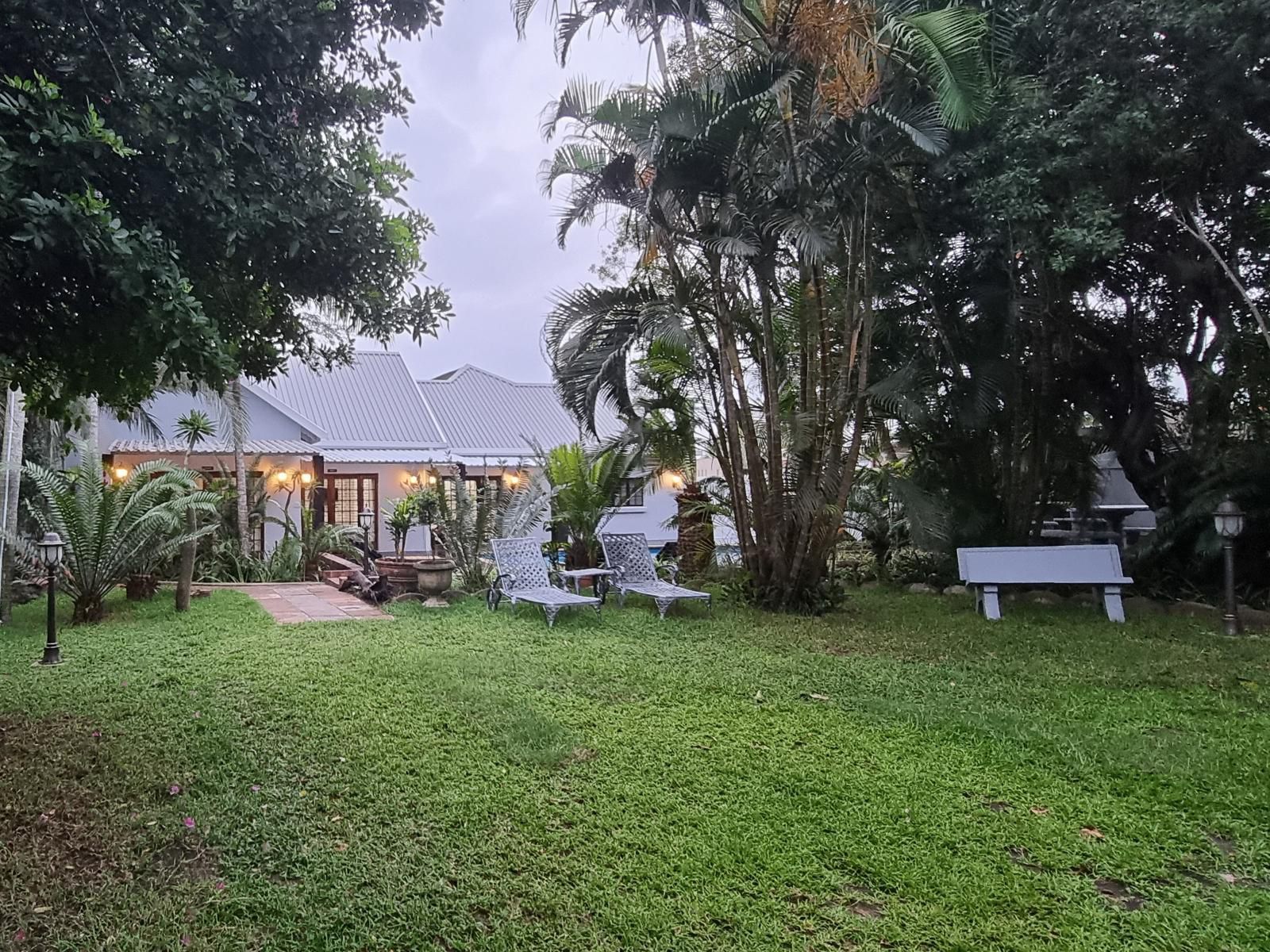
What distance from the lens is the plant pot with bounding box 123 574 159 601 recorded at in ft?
33.5

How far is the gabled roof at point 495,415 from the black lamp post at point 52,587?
1242 cm

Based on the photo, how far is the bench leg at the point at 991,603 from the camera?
899 cm

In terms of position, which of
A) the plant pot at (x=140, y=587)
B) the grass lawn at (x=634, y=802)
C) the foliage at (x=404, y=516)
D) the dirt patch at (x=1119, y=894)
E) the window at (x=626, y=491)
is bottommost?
the dirt patch at (x=1119, y=894)

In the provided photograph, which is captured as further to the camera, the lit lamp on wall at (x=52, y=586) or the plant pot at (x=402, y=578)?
the plant pot at (x=402, y=578)

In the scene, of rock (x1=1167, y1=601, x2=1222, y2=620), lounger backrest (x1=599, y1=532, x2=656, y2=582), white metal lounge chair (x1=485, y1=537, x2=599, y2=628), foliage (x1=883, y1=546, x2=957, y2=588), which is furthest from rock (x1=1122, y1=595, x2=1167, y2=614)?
white metal lounge chair (x1=485, y1=537, x2=599, y2=628)

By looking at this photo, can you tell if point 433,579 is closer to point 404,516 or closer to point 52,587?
point 404,516

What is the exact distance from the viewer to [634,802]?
3617 millimetres

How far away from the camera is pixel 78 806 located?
364 centimetres

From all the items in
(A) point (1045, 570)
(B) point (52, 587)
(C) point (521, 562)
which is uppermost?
(B) point (52, 587)

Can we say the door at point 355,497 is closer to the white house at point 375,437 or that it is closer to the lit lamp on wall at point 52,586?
the white house at point 375,437

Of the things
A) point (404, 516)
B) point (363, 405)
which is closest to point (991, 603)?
point (404, 516)

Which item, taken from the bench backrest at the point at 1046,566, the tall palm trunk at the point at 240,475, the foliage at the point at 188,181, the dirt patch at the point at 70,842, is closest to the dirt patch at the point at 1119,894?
the dirt patch at the point at 70,842

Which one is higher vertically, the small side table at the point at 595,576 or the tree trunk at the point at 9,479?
the tree trunk at the point at 9,479

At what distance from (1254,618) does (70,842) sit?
1095 cm
